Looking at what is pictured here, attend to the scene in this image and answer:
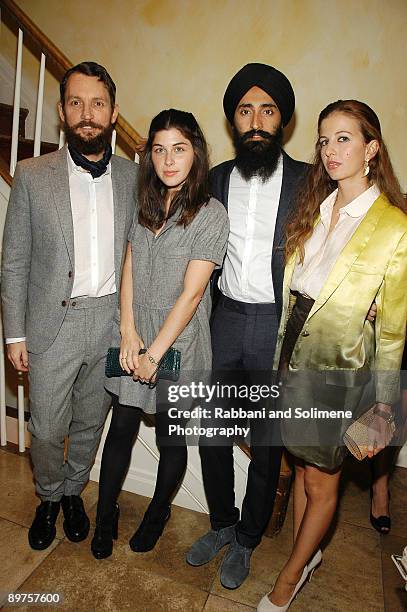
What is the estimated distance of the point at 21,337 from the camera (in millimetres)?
1885

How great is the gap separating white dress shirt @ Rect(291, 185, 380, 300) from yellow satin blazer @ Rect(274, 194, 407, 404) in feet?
0.13

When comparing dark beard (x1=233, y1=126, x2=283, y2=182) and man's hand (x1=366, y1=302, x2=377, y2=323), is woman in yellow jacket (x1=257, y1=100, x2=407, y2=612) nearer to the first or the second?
man's hand (x1=366, y1=302, x2=377, y2=323)

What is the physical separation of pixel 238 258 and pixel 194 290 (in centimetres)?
33

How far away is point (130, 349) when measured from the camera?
1.74 m

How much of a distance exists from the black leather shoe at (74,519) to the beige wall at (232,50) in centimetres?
224

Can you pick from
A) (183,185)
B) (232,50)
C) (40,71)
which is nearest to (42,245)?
(183,185)

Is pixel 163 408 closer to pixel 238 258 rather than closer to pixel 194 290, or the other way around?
pixel 194 290

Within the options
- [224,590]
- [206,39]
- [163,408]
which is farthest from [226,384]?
[206,39]

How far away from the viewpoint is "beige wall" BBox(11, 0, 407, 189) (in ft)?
8.55

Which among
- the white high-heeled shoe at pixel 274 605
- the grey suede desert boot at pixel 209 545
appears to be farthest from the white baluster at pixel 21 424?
the white high-heeled shoe at pixel 274 605

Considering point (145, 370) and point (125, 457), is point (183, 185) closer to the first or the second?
point (145, 370)

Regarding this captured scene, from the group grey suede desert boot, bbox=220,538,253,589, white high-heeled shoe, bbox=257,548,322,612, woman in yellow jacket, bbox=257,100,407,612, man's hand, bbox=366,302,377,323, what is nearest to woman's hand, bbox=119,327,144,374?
woman in yellow jacket, bbox=257,100,407,612

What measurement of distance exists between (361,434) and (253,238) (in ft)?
2.80

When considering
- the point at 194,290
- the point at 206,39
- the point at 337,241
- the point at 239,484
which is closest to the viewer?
the point at 337,241
